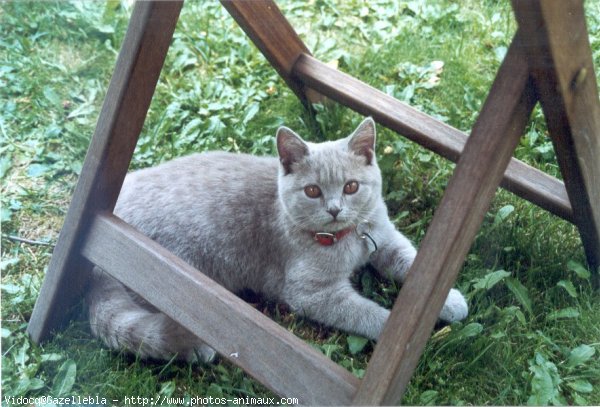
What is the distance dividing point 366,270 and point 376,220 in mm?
164

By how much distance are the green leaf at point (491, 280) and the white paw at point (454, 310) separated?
76mm

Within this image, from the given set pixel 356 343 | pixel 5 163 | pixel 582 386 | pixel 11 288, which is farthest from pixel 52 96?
pixel 582 386

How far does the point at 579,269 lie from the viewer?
73.0 inches

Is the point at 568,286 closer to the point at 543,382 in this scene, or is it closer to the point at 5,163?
the point at 543,382

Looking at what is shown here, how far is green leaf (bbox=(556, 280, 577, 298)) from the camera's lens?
181 cm

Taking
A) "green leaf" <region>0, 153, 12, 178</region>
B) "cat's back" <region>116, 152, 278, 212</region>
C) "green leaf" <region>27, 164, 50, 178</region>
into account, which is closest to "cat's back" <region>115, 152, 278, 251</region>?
"cat's back" <region>116, 152, 278, 212</region>

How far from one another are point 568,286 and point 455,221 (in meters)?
0.69

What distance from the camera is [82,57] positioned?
2.53m

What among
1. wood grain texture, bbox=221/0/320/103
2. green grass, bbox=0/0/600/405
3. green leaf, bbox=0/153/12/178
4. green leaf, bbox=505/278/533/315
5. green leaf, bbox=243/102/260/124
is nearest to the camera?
green grass, bbox=0/0/600/405

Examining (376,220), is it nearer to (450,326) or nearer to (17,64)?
(450,326)

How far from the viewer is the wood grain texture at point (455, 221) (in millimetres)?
1298

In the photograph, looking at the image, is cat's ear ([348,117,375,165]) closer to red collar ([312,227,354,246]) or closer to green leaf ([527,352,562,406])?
red collar ([312,227,354,246])

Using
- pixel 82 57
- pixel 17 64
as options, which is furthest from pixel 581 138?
pixel 17 64

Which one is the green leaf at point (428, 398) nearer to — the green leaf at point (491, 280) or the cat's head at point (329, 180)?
the green leaf at point (491, 280)
